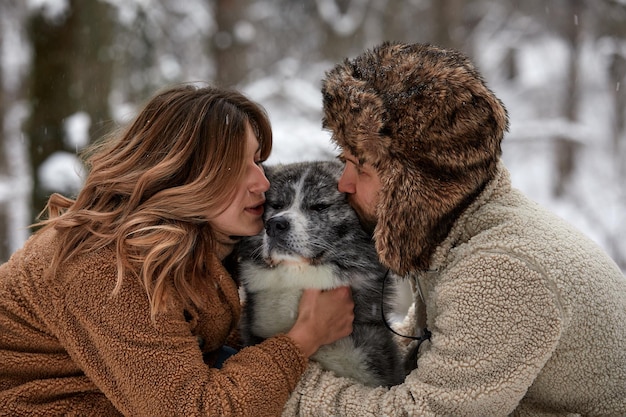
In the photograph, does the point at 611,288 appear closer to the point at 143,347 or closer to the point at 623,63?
the point at 143,347

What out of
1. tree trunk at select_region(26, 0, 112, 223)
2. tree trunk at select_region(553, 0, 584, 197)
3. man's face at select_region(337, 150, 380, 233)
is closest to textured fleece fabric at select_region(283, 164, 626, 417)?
man's face at select_region(337, 150, 380, 233)

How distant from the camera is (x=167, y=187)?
2.46 m

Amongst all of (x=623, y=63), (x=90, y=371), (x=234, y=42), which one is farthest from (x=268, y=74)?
(x=90, y=371)

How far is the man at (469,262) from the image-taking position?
1956 millimetres

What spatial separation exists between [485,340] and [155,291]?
114 cm

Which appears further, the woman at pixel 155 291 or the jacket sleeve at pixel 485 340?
the woman at pixel 155 291

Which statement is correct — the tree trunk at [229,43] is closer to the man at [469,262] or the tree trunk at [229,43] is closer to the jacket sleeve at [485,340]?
A: the man at [469,262]

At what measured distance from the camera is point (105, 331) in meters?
2.12

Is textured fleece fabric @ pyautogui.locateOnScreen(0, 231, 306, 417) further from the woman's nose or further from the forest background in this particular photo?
the forest background

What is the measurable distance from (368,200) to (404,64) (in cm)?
58

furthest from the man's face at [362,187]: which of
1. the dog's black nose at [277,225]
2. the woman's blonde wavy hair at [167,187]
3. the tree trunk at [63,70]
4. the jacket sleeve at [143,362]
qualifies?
the tree trunk at [63,70]

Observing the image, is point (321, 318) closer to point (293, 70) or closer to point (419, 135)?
point (419, 135)

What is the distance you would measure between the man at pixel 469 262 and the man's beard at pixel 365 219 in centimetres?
38

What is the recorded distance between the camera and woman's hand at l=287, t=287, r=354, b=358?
2.45m
